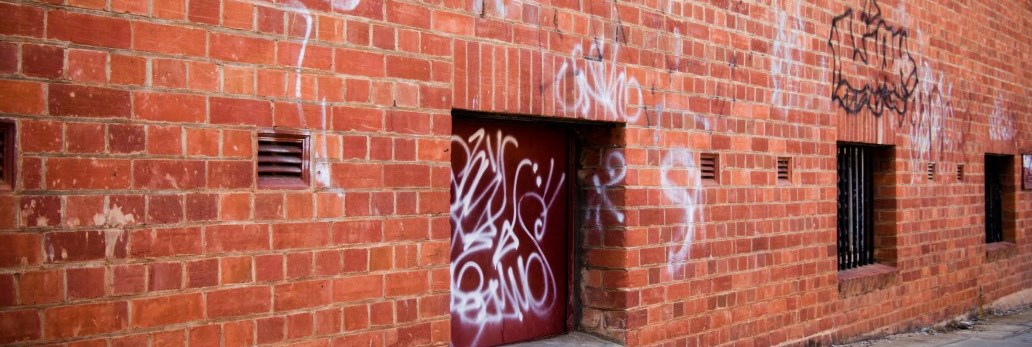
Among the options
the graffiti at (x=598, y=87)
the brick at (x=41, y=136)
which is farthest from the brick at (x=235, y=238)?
the graffiti at (x=598, y=87)

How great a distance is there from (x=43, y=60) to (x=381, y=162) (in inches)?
58.3

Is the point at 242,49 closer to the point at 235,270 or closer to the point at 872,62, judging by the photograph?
the point at 235,270

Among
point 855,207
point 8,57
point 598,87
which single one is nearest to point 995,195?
point 855,207

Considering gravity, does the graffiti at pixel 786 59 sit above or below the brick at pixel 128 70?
above

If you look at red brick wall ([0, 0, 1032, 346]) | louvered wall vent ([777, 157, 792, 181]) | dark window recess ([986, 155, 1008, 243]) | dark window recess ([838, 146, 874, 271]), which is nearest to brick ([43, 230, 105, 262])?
red brick wall ([0, 0, 1032, 346])

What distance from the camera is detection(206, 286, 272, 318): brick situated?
11.9 feet

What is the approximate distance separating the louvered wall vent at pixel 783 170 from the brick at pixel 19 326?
535cm

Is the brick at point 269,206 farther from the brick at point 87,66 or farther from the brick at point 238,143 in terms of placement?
the brick at point 87,66

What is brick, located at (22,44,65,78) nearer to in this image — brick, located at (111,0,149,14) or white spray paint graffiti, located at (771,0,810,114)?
brick, located at (111,0,149,14)

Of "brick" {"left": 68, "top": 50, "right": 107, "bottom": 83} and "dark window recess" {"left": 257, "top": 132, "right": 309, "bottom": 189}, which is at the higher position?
"brick" {"left": 68, "top": 50, "right": 107, "bottom": 83}

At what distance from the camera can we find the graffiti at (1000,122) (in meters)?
10.8

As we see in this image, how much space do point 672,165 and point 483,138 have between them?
57.0 inches

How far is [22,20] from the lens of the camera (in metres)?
3.11

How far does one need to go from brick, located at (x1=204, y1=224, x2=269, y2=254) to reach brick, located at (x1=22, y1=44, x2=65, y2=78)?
79 centimetres
